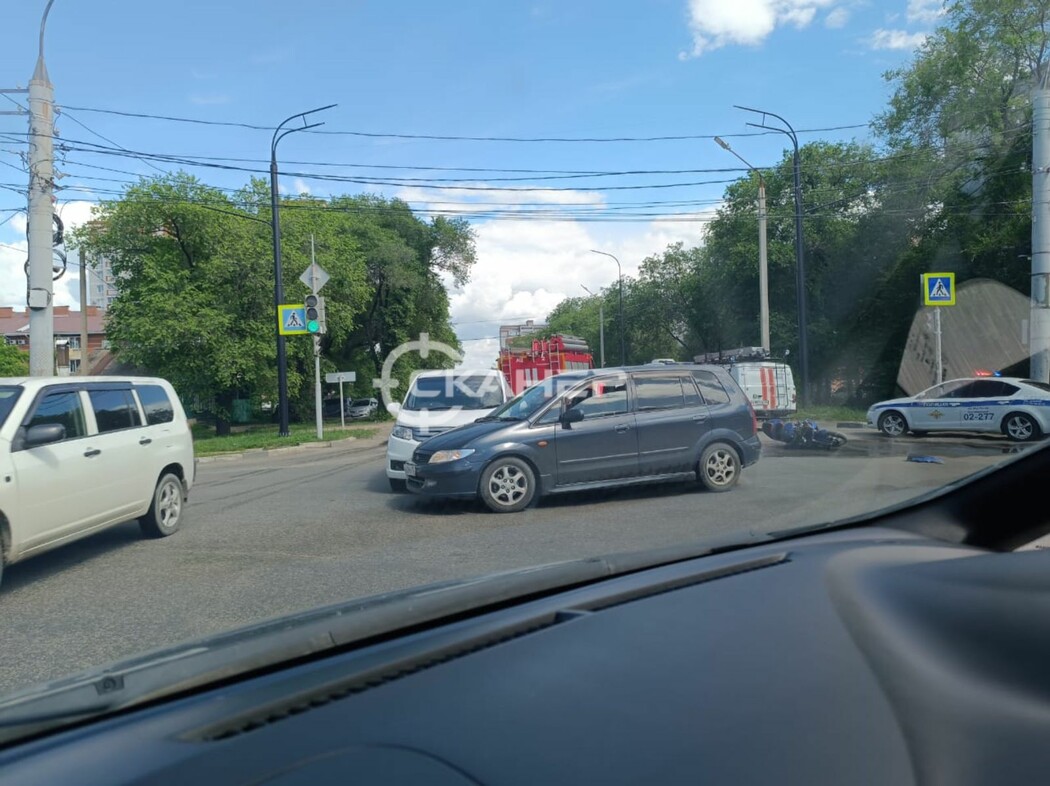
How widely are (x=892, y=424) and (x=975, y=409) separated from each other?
85.3 inches

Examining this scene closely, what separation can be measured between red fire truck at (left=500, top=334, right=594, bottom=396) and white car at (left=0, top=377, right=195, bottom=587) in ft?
43.4

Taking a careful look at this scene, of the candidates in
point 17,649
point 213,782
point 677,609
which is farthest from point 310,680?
point 17,649

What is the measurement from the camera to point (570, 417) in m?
9.27

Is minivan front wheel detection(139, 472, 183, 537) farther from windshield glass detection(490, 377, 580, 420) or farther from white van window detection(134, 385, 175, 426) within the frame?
windshield glass detection(490, 377, 580, 420)

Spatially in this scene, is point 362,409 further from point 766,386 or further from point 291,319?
point 766,386

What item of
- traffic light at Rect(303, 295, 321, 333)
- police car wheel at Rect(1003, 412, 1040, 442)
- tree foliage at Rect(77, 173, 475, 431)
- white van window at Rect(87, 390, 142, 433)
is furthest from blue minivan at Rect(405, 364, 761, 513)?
tree foliage at Rect(77, 173, 475, 431)

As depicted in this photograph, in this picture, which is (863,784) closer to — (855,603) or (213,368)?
(855,603)

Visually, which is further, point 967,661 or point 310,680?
point 967,661

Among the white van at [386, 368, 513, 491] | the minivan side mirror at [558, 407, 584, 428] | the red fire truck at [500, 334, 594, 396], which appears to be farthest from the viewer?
the red fire truck at [500, 334, 594, 396]

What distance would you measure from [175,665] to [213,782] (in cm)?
73

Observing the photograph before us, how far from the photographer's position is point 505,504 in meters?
9.05

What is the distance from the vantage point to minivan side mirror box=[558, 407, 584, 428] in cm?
927

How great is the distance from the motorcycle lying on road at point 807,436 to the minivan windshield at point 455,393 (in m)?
5.57

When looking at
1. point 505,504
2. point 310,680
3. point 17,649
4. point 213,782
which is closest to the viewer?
point 213,782
